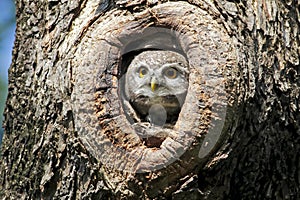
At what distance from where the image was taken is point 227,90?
99.3 inches

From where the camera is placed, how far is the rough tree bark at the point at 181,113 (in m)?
2.54

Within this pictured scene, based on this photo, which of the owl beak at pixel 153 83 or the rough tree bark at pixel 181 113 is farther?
the owl beak at pixel 153 83

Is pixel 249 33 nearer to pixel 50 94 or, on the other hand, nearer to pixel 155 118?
pixel 155 118

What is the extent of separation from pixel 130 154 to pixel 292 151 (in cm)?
68

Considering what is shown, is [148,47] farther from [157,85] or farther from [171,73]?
[157,85]

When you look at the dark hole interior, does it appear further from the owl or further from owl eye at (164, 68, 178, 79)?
owl eye at (164, 68, 178, 79)

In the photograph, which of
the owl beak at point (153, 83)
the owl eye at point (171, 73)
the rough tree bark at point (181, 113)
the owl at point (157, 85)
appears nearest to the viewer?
the rough tree bark at point (181, 113)

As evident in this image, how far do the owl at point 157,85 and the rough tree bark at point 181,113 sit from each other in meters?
0.18

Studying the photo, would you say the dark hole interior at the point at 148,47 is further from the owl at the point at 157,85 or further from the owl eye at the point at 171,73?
the owl eye at the point at 171,73

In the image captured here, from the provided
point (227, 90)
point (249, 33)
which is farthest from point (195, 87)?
point (249, 33)

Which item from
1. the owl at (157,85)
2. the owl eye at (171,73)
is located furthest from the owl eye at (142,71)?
the owl eye at (171,73)

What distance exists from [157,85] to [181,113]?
785mm

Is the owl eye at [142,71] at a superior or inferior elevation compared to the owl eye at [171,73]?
superior

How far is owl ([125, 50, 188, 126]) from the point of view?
297cm
